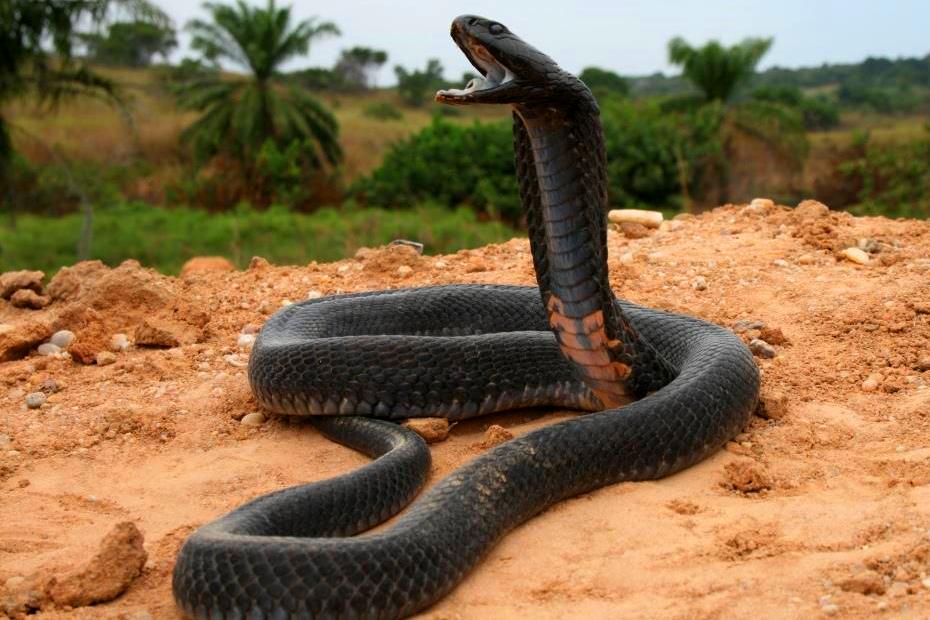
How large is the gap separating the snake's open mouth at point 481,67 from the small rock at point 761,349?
9.93ft

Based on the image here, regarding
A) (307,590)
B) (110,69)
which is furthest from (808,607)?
(110,69)

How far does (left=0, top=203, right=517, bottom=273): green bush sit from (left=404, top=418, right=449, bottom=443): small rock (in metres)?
24.4

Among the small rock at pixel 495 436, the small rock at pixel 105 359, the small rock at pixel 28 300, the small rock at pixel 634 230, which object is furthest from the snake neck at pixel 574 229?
the small rock at pixel 28 300

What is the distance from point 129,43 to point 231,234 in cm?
2595

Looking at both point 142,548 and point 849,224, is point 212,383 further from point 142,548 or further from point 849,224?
point 849,224

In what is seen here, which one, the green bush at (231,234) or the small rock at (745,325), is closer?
the small rock at (745,325)

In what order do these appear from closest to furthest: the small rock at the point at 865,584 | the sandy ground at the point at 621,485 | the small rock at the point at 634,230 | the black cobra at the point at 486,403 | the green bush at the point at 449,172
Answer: the small rock at the point at 865,584 → the black cobra at the point at 486,403 → the sandy ground at the point at 621,485 → the small rock at the point at 634,230 → the green bush at the point at 449,172

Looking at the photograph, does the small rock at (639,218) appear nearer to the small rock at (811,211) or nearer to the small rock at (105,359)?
the small rock at (811,211)

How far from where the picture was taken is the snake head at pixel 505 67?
4242 millimetres

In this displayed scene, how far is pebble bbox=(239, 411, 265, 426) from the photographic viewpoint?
20.0 ft

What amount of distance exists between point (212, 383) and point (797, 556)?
4071 millimetres

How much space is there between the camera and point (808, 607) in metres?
3.42

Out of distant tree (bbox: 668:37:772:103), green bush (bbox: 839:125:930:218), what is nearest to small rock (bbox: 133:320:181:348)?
green bush (bbox: 839:125:930:218)

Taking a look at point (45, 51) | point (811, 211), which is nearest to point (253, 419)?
point (811, 211)
